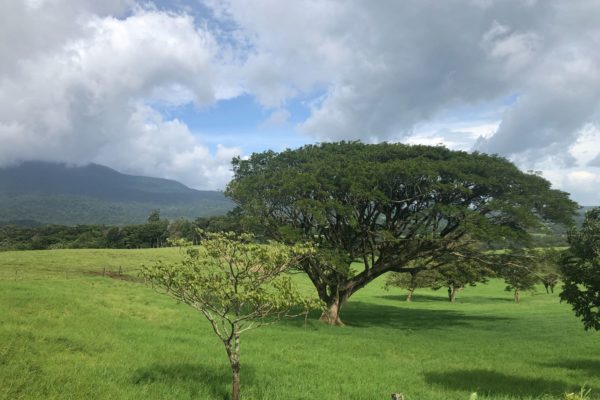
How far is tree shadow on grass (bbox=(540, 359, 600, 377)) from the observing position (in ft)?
60.2

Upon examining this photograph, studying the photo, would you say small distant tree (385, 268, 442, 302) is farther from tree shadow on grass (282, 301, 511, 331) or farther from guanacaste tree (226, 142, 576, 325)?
guanacaste tree (226, 142, 576, 325)

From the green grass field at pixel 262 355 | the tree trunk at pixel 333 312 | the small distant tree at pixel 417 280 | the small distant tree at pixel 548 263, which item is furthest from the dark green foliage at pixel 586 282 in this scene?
the small distant tree at pixel 417 280

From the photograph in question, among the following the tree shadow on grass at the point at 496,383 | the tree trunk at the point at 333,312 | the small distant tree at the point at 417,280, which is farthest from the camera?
the small distant tree at the point at 417,280

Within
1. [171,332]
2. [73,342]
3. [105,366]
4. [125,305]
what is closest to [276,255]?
[105,366]

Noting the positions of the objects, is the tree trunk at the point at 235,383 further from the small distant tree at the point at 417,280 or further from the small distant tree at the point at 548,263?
the small distant tree at the point at 417,280

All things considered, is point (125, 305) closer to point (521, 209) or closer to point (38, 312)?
point (38, 312)

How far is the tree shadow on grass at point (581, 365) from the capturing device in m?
18.3

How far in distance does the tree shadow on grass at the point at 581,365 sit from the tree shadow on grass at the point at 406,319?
12761 millimetres

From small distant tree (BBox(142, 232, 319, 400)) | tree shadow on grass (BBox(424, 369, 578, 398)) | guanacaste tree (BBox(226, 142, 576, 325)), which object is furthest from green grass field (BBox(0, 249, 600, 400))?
guanacaste tree (BBox(226, 142, 576, 325))

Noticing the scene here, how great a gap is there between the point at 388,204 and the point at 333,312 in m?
9.69

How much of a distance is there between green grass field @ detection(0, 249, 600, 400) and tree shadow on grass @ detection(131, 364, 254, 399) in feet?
0.15

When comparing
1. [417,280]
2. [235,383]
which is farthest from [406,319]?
[235,383]

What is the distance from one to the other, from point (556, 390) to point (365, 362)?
7.53m

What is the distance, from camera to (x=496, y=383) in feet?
53.9
